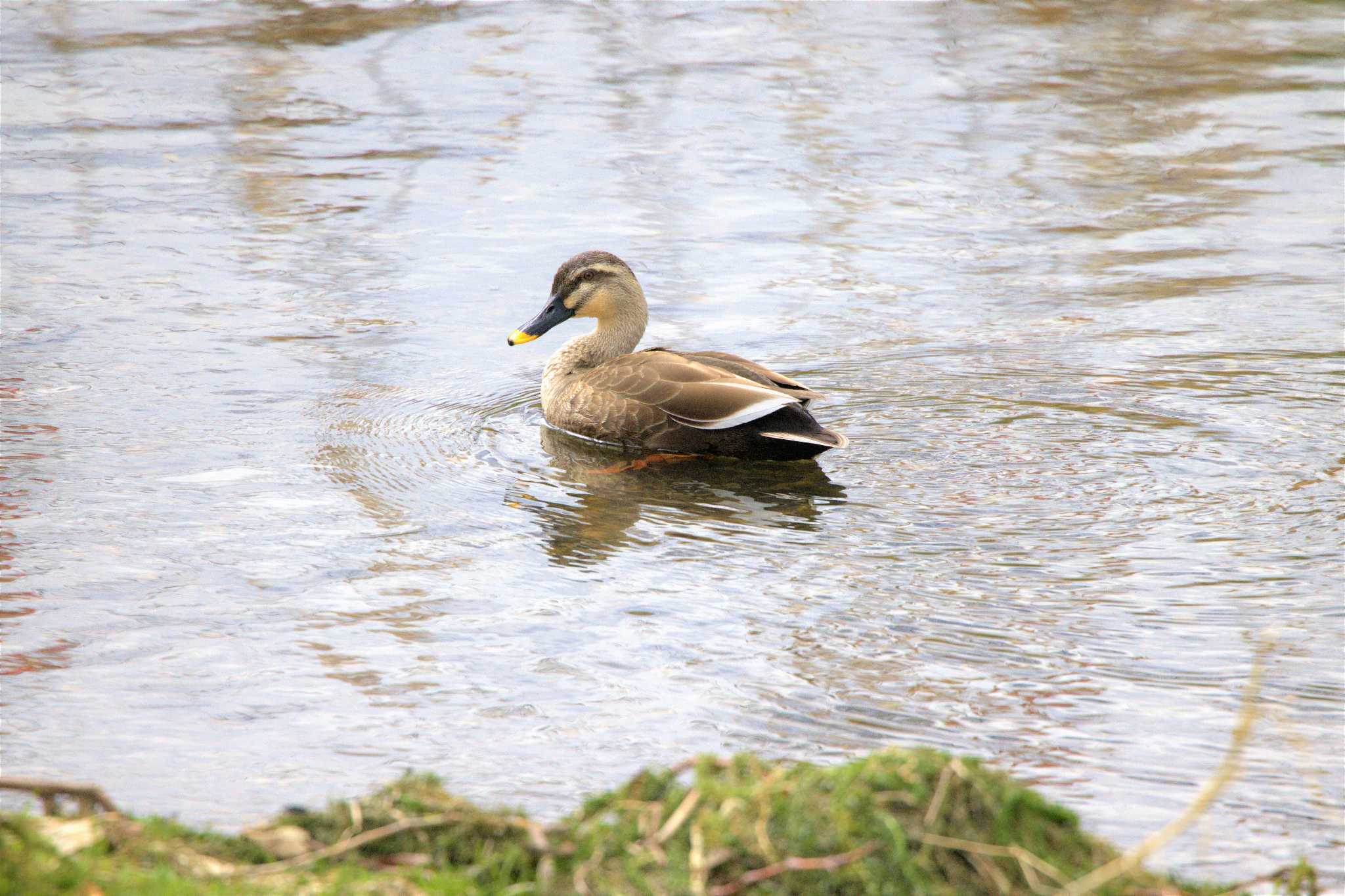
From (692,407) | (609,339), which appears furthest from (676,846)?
(609,339)

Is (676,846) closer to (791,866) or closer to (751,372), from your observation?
(791,866)

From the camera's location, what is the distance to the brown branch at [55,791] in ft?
10.9

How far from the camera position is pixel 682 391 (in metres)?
7.46

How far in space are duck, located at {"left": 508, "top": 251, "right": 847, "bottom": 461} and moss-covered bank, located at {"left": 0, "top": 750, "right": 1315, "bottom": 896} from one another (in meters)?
3.85

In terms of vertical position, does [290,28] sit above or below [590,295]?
above

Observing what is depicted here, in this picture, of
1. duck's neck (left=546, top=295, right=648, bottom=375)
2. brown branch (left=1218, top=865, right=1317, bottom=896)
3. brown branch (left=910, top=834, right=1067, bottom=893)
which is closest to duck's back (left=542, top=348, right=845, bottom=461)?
duck's neck (left=546, top=295, right=648, bottom=375)

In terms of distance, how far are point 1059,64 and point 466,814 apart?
13.5 meters

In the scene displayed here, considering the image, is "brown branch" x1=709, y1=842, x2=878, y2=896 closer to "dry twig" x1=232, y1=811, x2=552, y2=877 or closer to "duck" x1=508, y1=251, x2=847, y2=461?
"dry twig" x1=232, y1=811, x2=552, y2=877

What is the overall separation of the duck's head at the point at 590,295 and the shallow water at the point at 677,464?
42 centimetres

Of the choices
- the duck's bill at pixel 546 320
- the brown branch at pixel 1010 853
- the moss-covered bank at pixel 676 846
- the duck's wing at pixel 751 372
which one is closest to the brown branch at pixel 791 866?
the moss-covered bank at pixel 676 846

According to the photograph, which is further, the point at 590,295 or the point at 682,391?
the point at 590,295

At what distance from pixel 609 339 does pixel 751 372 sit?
1.26 m

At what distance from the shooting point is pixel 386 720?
4.70 metres

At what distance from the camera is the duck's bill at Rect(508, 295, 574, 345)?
8.45m
